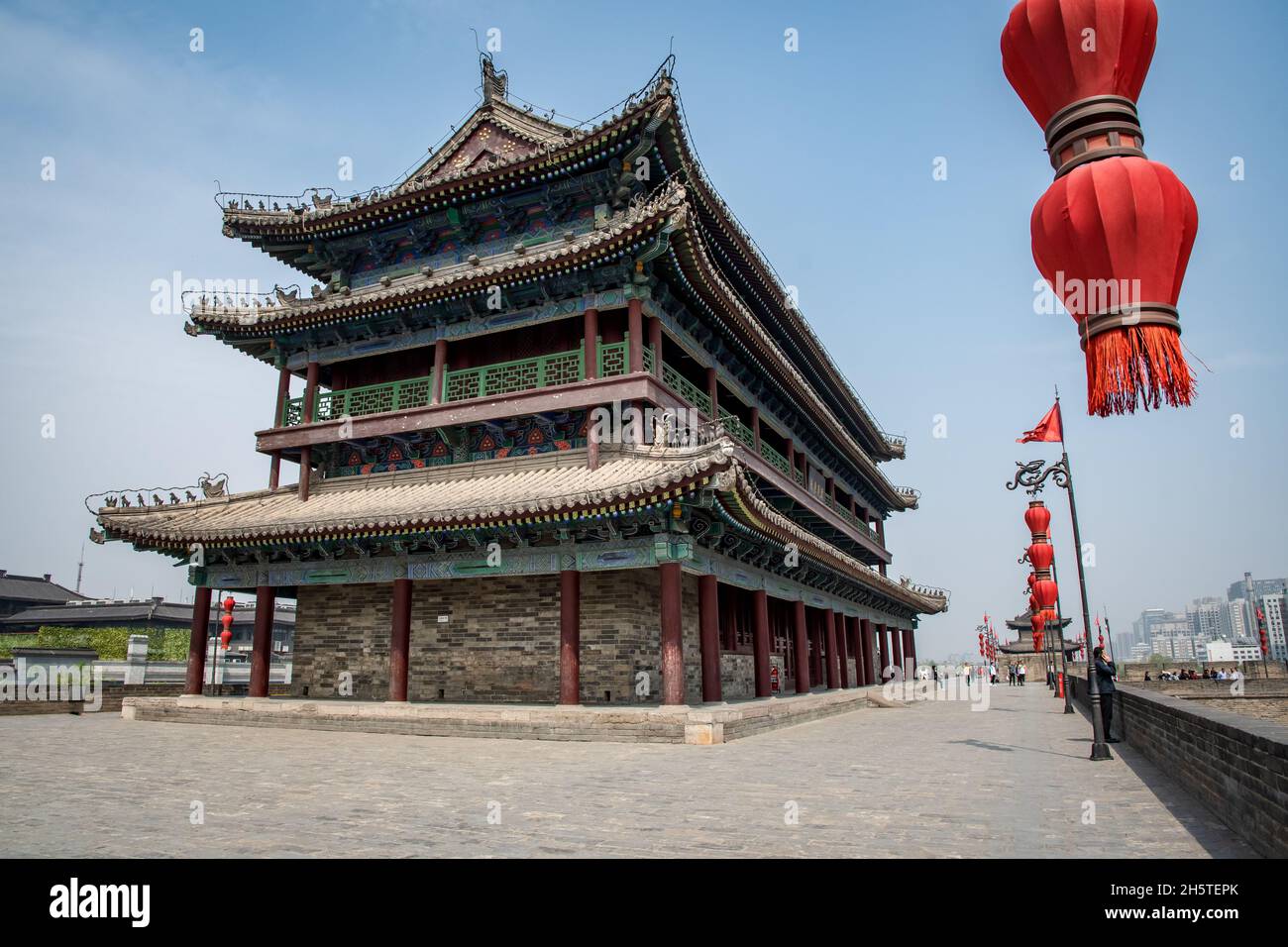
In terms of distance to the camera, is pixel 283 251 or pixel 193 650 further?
pixel 283 251

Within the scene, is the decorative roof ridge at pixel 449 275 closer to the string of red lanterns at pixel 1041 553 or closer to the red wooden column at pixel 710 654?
the red wooden column at pixel 710 654

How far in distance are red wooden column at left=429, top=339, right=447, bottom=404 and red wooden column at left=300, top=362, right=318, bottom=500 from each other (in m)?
3.81

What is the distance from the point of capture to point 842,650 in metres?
30.6

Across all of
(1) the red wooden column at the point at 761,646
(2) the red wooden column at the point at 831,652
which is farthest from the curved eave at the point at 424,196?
(2) the red wooden column at the point at 831,652

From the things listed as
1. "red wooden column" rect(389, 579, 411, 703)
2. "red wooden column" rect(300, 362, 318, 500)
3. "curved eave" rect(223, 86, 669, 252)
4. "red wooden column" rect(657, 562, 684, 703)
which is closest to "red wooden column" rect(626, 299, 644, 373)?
"curved eave" rect(223, 86, 669, 252)

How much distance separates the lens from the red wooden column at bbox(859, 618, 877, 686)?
34.4 meters

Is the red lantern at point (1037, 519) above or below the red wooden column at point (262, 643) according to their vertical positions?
above

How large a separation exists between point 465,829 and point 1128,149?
6.63 meters

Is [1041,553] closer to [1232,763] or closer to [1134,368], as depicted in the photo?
[1232,763]

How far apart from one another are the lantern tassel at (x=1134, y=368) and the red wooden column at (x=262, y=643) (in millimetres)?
18943

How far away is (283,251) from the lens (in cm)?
2309

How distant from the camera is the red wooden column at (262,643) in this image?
18.7 meters

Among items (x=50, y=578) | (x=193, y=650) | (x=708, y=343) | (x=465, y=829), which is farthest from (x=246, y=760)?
(x=50, y=578)
